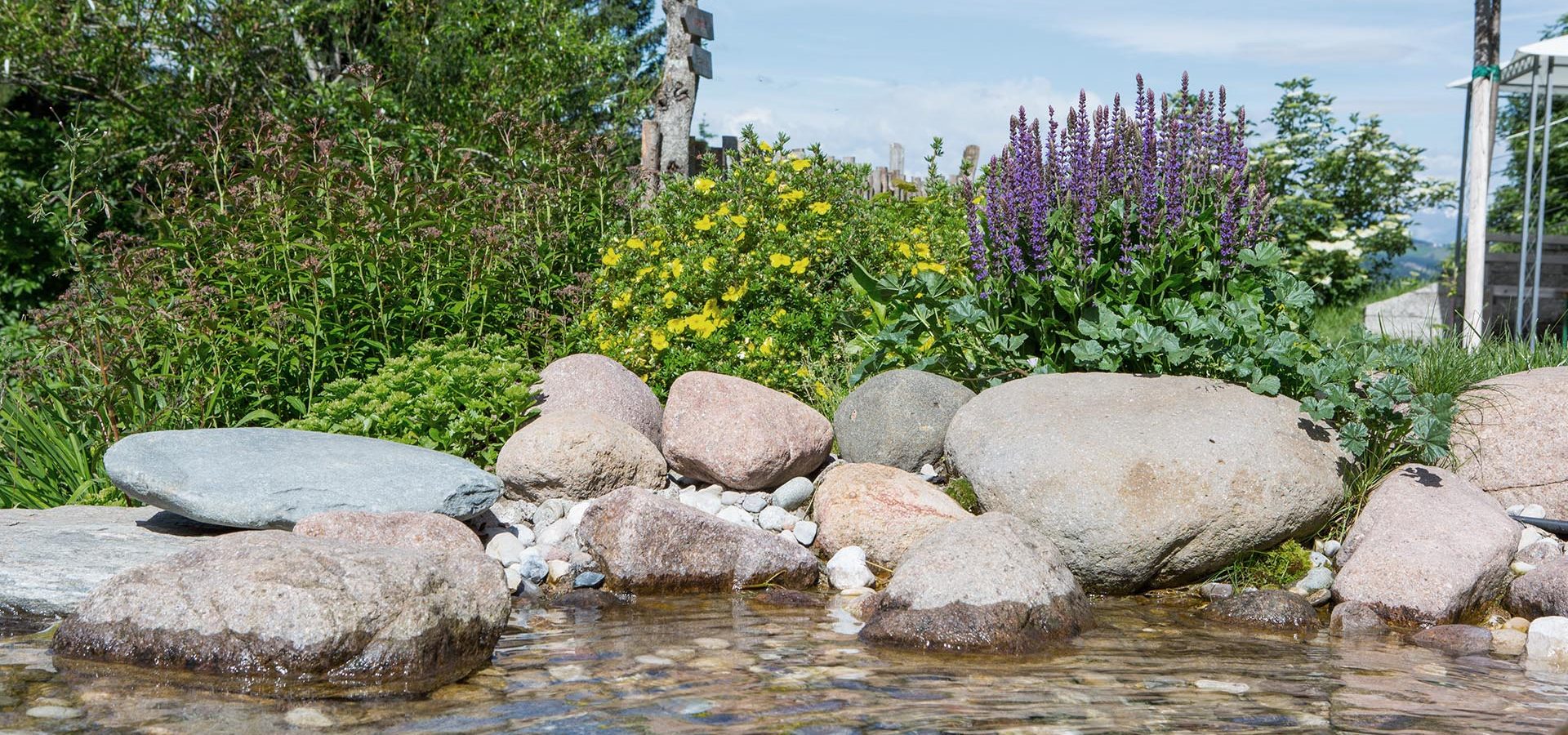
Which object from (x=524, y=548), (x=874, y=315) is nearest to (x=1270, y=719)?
(x=524, y=548)

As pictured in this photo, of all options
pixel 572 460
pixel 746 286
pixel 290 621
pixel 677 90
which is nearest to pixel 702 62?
pixel 677 90

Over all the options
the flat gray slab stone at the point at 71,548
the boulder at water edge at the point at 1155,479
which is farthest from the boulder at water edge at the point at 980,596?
the flat gray slab stone at the point at 71,548

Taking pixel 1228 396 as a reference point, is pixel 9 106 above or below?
above

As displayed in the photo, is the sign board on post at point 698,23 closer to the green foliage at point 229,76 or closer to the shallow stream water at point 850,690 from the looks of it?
the green foliage at point 229,76

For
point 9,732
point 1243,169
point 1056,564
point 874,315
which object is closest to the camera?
point 9,732

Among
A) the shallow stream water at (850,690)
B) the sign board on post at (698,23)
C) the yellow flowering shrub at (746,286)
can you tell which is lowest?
the shallow stream water at (850,690)

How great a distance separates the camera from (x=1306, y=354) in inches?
228

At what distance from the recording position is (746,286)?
7164mm

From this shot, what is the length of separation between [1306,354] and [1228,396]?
73 centimetres

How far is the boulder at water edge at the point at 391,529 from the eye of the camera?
4781 millimetres

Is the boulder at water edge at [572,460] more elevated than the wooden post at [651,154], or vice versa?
the wooden post at [651,154]

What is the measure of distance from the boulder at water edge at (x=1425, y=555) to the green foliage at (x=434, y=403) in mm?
3828

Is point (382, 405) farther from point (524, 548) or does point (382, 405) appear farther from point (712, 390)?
point (712, 390)

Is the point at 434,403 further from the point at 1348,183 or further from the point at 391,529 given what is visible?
the point at 1348,183
